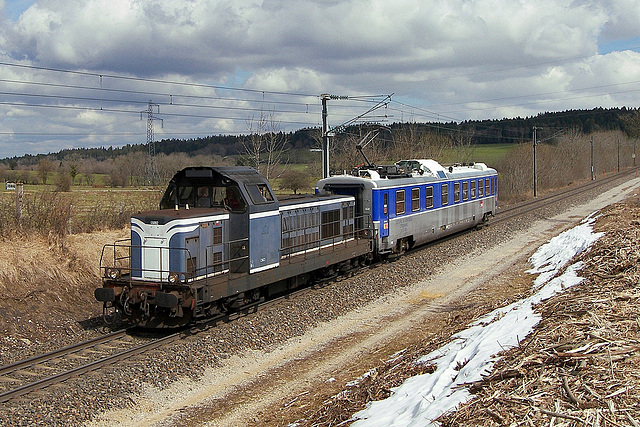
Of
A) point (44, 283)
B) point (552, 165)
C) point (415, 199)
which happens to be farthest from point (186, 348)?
point (552, 165)

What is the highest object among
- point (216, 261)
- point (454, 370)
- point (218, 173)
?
point (218, 173)

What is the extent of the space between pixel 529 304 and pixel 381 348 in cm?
296

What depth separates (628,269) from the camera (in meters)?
10.9

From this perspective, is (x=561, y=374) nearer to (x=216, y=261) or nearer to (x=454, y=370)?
(x=454, y=370)

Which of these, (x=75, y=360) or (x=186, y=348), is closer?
(x=75, y=360)

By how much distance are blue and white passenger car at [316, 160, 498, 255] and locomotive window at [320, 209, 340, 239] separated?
1.42m

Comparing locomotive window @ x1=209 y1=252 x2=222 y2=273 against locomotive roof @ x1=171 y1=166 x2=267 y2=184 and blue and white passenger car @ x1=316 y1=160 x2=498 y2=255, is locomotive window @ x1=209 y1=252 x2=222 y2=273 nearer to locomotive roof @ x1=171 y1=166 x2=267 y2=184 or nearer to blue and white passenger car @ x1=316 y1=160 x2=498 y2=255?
locomotive roof @ x1=171 y1=166 x2=267 y2=184

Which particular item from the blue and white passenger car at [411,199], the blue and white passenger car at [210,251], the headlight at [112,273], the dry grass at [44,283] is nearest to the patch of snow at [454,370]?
the blue and white passenger car at [210,251]

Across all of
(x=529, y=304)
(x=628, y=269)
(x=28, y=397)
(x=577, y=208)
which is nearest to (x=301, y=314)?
(x=529, y=304)

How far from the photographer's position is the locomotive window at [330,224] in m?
16.7

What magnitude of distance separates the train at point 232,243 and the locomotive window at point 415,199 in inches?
76.4

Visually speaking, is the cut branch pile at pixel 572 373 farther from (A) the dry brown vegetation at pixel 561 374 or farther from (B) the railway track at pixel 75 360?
(B) the railway track at pixel 75 360

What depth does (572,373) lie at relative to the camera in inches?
229

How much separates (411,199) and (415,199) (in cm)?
39
